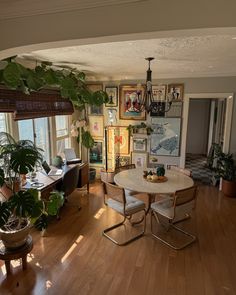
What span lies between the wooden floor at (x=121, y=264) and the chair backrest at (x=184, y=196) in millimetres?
635

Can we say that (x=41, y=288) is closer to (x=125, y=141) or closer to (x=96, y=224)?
(x=96, y=224)

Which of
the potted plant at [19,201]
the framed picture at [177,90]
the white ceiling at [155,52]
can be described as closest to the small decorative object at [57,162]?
the potted plant at [19,201]

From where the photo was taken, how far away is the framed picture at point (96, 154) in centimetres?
556

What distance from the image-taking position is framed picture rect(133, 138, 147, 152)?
5269 mm

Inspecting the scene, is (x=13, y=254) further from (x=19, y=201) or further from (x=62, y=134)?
(x=62, y=134)

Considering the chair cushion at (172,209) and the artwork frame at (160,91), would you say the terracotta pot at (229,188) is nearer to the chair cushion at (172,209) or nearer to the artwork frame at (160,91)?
the chair cushion at (172,209)

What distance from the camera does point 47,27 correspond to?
1514mm

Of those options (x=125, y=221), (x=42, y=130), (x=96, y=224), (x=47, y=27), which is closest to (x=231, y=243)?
(x=125, y=221)

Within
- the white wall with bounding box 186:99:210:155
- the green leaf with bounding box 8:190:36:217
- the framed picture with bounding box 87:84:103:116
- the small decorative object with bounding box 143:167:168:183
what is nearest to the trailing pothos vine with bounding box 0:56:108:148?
the green leaf with bounding box 8:190:36:217

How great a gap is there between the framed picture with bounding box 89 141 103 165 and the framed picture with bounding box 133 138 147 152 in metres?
0.87

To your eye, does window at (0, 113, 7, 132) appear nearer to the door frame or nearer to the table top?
the table top

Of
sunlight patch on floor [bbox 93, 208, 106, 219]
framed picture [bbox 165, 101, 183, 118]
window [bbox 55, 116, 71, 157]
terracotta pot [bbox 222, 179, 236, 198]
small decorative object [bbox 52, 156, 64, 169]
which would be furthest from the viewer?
framed picture [bbox 165, 101, 183, 118]

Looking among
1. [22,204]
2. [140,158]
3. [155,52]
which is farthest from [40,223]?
[140,158]

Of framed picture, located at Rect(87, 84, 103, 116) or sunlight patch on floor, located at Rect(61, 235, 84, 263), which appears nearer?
sunlight patch on floor, located at Rect(61, 235, 84, 263)
